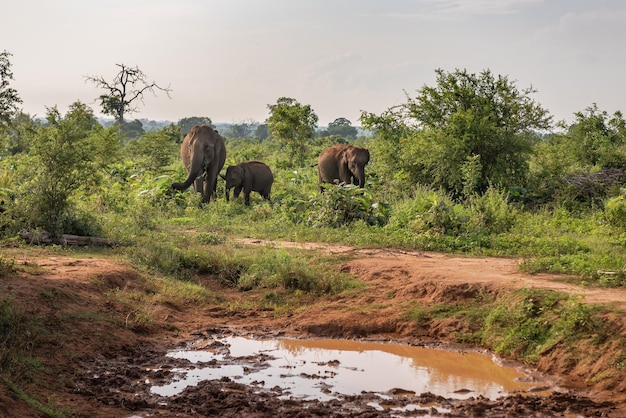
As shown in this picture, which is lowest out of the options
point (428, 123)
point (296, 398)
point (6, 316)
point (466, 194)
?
point (296, 398)

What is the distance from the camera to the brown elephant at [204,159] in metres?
19.3

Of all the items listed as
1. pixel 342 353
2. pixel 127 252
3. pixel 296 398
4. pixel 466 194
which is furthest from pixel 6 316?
pixel 466 194

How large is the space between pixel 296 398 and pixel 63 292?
11.7ft

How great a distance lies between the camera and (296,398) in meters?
6.81

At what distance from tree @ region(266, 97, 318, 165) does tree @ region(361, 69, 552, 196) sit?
9.81 m

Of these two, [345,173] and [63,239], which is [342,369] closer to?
[63,239]

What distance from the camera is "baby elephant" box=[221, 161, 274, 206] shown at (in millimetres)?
20281

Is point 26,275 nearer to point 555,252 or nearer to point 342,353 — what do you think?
point 342,353

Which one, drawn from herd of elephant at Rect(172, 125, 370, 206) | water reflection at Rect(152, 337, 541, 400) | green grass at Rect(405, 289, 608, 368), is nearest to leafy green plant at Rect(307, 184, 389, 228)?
herd of elephant at Rect(172, 125, 370, 206)

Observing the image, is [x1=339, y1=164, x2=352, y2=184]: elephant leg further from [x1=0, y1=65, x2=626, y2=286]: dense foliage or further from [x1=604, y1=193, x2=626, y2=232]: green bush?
[x1=604, y1=193, x2=626, y2=232]: green bush

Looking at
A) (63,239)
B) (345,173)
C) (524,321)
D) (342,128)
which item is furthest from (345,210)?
(342,128)

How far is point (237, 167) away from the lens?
66.8 feet

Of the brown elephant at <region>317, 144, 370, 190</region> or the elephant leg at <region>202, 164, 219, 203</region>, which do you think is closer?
the elephant leg at <region>202, 164, 219, 203</region>

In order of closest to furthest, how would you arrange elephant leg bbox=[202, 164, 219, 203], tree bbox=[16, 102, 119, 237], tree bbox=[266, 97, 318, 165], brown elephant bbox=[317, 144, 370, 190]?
tree bbox=[16, 102, 119, 237], elephant leg bbox=[202, 164, 219, 203], brown elephant bbox=[317, 144, 370, 190], tree bbox=[266, 97, 318, 165]
